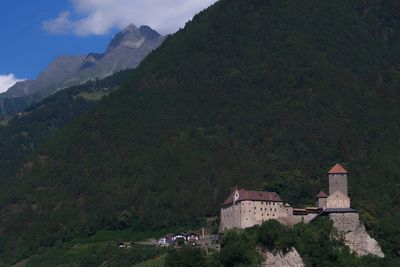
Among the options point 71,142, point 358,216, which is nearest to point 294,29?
point 71,142

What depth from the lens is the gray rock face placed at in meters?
104

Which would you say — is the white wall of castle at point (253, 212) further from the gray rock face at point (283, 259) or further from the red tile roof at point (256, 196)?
the gray rock face at point (283, 259)

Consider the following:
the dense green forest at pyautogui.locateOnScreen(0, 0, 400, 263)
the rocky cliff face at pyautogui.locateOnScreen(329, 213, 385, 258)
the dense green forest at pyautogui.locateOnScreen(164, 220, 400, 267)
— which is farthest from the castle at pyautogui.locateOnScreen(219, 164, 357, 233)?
the dense green forest at pyautogui.locateOnScreen(0, 0, 400, 263)

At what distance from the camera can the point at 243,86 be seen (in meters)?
178

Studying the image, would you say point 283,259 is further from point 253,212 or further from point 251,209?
point 251,209

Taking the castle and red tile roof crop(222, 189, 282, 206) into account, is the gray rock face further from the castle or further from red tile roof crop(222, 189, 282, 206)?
red tile roof crop(222, 189, 282, 206)

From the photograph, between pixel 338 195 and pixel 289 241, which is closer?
pixel 289 241

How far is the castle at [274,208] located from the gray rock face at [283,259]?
6.29 m

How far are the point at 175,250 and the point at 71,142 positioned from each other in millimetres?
79873

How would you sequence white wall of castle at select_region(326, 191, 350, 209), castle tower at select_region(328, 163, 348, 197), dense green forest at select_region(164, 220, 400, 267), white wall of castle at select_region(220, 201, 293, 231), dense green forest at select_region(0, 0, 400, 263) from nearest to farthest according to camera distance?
dense green forest at select_region(164, 220, 400, 267)
white wall of castle at select_region(220, 201, 293, 231)
white wall of castle at select_region(326, 191, 350, 209)
castle tower at select_region(328, 163, 348, 197)
dense green forest at select_region(0, 0, 400, 263)

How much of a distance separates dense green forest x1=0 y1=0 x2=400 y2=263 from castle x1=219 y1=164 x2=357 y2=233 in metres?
8.97

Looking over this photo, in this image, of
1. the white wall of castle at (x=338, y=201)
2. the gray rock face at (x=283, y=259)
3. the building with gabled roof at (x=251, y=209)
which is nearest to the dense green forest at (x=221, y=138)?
the white wall of castle at (x=338, y=201)

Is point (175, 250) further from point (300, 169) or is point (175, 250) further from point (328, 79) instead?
point (328, 79)

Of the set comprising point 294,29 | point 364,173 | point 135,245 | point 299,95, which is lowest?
point 135,245
